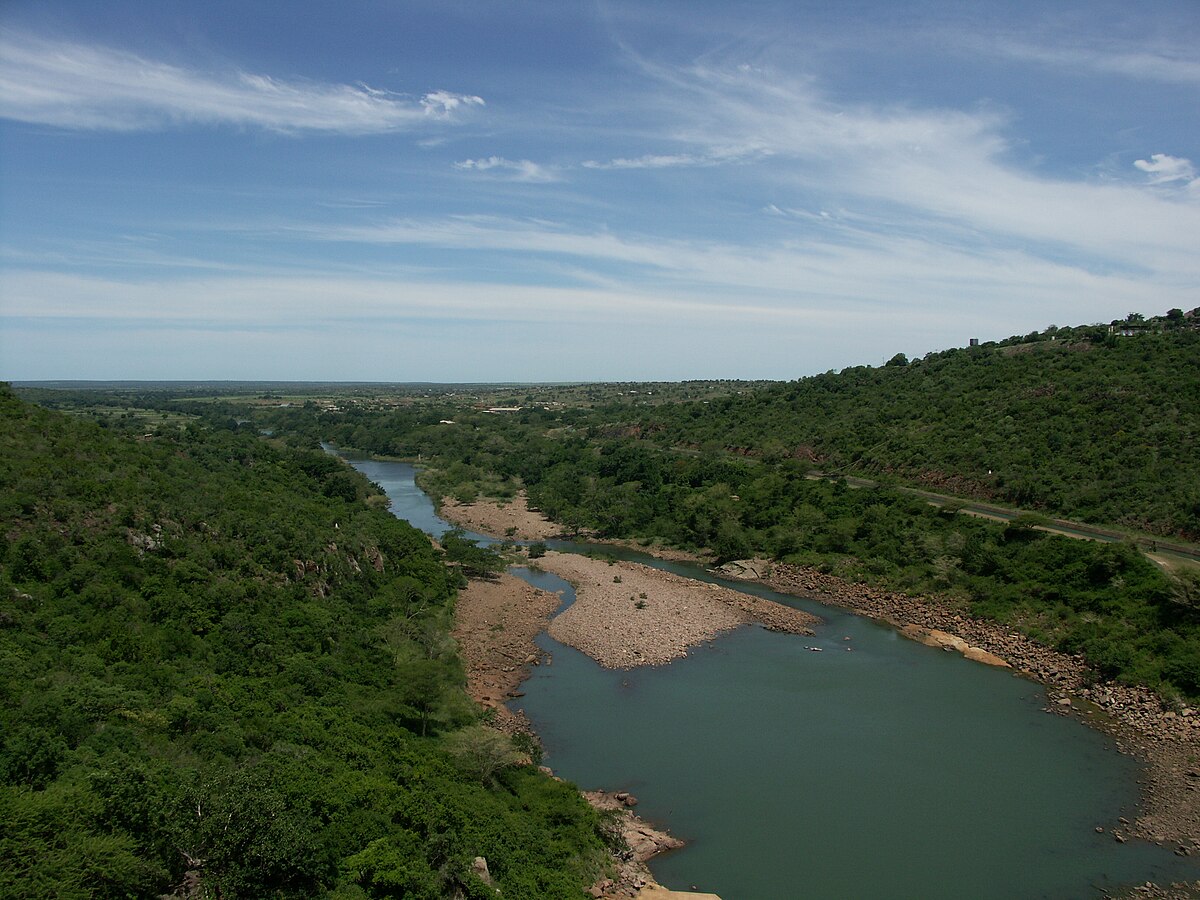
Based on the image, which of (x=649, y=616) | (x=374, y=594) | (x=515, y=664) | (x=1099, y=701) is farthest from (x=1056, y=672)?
(x=374, y=594)

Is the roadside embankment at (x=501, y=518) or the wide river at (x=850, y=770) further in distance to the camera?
the roadside embankment at (x=501, y=518)

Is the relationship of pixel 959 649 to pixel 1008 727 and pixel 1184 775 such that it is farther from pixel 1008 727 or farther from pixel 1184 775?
pixel 1184 775

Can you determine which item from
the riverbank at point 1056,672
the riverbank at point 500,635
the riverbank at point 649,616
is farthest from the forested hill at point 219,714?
the riverbank at point 1056,672

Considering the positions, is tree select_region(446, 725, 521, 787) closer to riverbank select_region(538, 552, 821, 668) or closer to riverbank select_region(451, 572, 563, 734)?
riverbank select_region(451, 572, 563, 734)

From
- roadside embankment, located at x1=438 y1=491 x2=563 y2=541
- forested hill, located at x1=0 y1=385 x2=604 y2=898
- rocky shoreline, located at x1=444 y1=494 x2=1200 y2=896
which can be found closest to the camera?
forested hill, located at x1=0 y1=385 x2=604 y2=898

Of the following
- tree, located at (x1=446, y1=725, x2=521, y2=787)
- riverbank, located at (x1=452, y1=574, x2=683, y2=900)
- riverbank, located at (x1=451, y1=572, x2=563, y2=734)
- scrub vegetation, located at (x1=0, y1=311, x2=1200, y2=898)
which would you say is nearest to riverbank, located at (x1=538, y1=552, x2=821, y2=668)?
riverbank, located at (x1=451, y1=572, x2=563, y2=734)

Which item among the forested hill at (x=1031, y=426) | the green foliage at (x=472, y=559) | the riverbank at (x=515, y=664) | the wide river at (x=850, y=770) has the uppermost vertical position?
the forested hill at (x=1031, y=426)

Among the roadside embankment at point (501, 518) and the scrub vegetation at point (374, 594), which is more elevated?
the scrub vegetation at point (374, 594)

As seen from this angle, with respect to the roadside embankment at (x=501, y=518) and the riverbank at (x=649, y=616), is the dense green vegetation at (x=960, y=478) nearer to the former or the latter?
the roadside embankment at (x=501, y=518)
